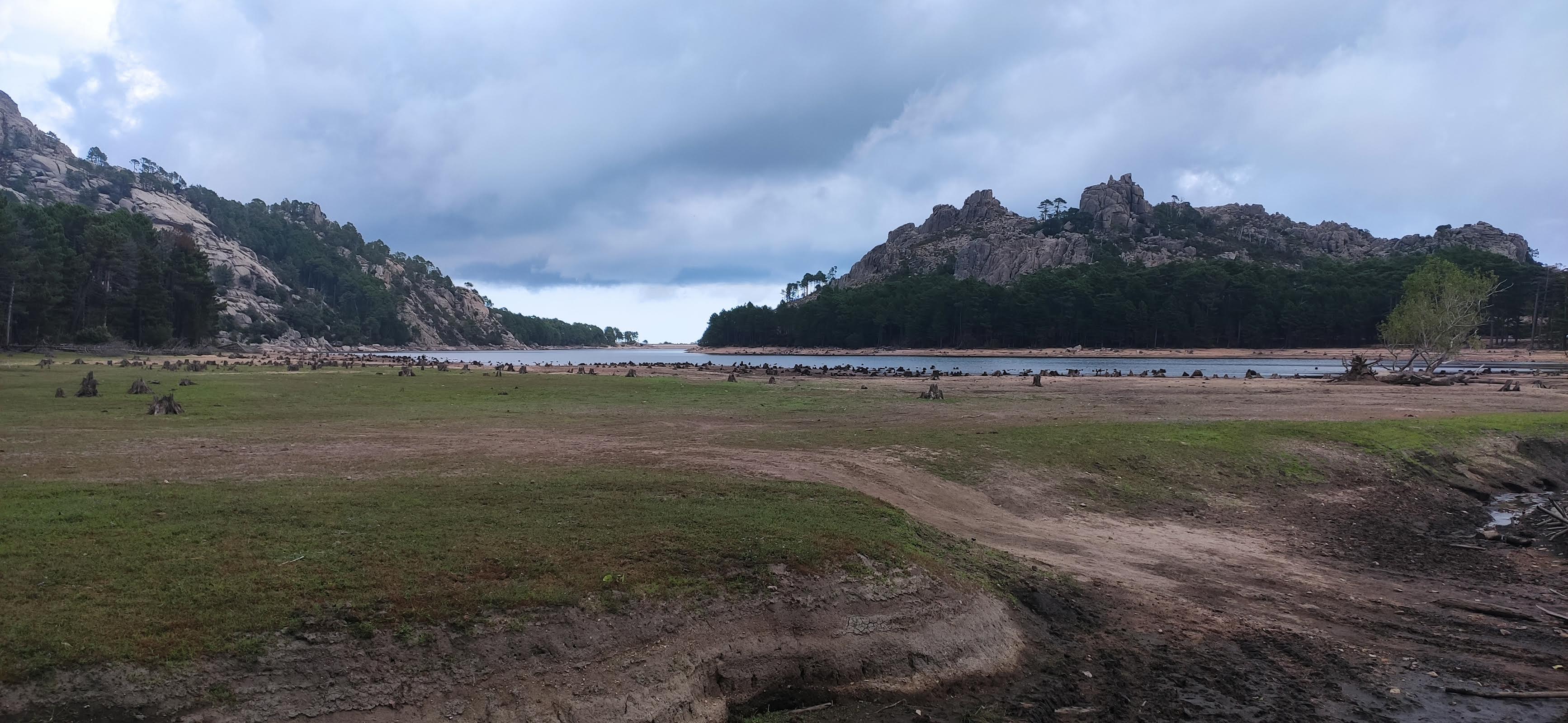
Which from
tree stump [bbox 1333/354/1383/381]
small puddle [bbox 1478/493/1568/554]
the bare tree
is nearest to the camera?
small puddle [bbox 1478/493/1568/554]

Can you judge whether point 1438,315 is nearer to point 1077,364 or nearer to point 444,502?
point 1077,364

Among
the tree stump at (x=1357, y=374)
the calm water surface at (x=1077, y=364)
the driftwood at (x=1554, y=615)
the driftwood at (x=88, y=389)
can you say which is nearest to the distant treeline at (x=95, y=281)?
the calm water surface at (x=1077, y=364)

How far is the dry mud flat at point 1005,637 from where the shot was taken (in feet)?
21.7

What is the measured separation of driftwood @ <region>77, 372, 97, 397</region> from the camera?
25.1m

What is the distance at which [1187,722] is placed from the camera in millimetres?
7805

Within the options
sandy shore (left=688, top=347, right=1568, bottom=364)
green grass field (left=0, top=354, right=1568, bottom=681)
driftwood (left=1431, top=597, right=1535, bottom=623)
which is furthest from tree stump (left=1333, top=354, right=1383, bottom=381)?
driftwood (left=1431, top=597, right=1535, bottom=623)

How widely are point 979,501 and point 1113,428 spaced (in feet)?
27.9

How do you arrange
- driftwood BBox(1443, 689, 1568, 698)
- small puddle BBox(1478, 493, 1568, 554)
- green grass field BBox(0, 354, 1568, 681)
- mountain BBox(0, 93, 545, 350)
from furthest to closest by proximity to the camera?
1. mountain BBox(0, 93, 545, 350)
2. small puddle BBox(1478, 493, 1568, 554)
3. driftwood BBox(1443, 689, 1568, 698)
4. green grass field BBox(0, 354, 1568, 681)

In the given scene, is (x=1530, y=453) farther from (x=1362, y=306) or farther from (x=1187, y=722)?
(x=1362, y=306)

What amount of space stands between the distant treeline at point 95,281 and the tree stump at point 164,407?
62778mm

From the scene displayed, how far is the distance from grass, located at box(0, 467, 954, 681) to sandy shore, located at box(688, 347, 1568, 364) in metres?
94.0

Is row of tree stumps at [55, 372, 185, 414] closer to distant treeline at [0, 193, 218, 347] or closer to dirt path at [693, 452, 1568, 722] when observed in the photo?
dirt path at [693, 452, 1568, 722]

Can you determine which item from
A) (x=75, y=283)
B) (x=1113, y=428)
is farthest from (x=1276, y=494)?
(x=75, y=283)

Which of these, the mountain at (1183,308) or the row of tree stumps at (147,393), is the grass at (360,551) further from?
the mountain at (1183,308)
